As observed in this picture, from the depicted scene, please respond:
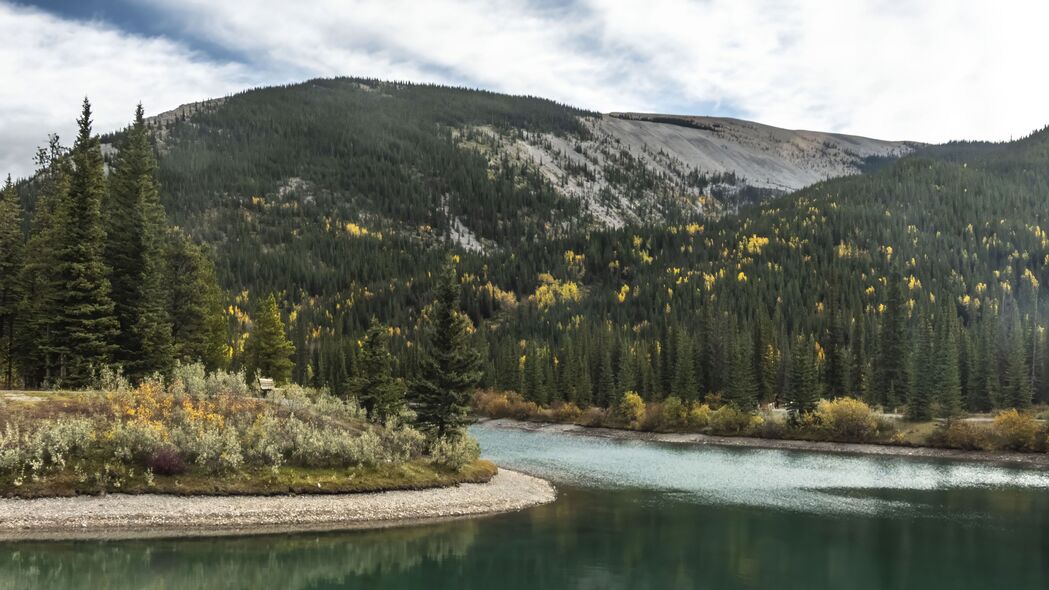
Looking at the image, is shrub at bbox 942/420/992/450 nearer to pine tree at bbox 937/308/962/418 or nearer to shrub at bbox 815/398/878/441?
pine tree at bbox 937/308/962/418

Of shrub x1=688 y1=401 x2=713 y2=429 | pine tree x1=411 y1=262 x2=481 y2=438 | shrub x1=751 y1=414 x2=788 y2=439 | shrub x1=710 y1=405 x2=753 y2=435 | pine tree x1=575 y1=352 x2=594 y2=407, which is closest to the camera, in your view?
pine tree x1=411 y1=262 x2=481 y2=438

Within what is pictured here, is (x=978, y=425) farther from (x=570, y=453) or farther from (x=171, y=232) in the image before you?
(x=171, y=232)

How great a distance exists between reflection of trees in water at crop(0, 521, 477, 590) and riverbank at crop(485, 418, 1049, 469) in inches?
3139

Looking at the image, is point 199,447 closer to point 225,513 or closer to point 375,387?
point 225,513

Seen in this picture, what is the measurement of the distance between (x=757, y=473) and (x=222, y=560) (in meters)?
60.7

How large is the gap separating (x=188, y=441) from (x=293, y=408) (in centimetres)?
1307

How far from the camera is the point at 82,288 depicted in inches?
2365

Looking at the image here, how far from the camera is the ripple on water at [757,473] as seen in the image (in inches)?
2628

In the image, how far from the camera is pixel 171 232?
7962 centimetres

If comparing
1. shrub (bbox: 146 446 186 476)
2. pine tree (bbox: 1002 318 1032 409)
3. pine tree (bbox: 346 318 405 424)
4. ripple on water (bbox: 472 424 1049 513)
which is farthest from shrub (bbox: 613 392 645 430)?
shrub (bbox: 146 446 186 476)

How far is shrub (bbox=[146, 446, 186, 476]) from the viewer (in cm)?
4666

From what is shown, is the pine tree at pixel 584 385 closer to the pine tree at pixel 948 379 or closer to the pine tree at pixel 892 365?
the pine tree at pixel 892 365

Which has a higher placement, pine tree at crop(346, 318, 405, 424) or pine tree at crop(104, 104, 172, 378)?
pine tree at crop(104, 104, 172, 378)

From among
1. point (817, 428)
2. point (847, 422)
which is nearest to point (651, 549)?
point (847, 422)
